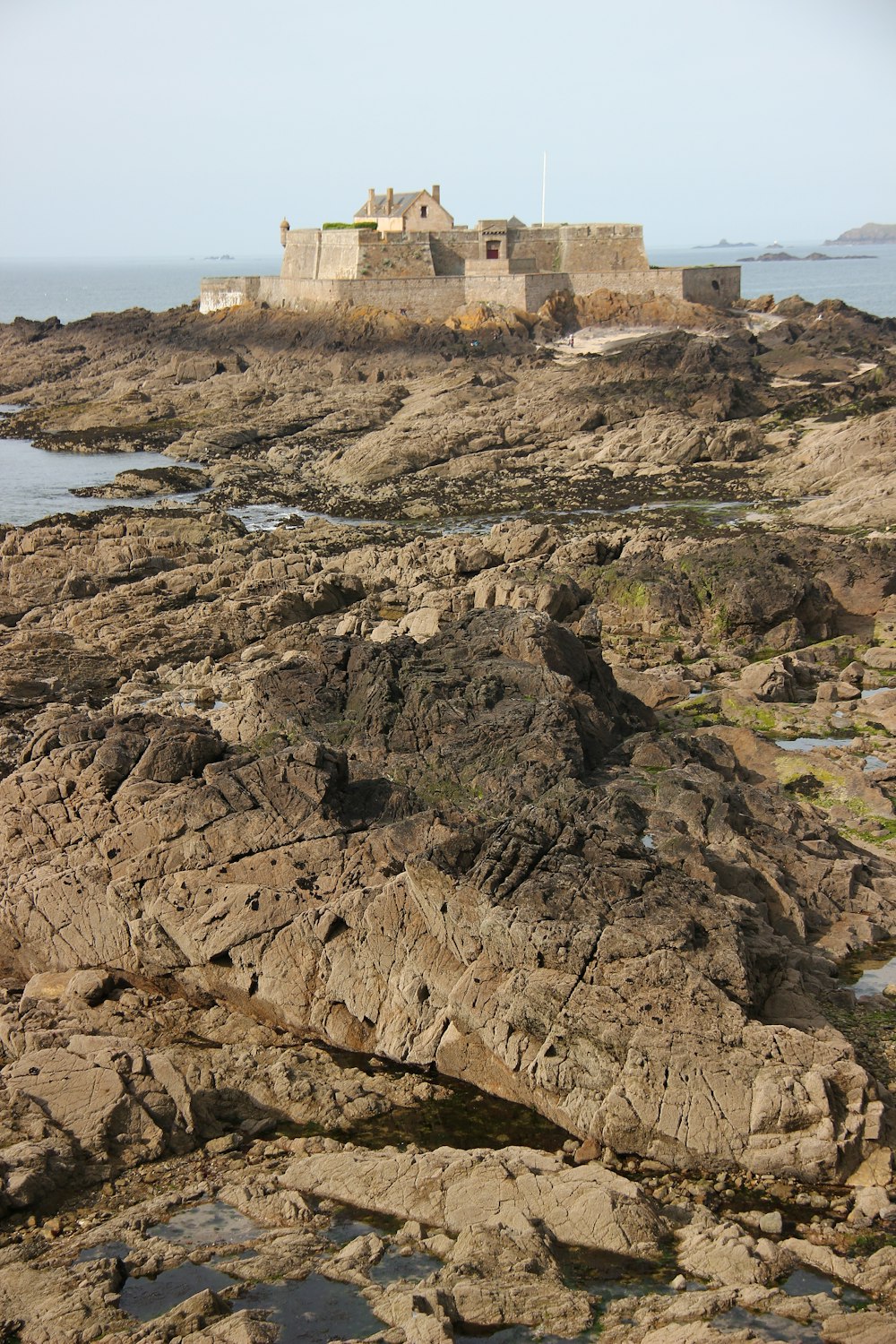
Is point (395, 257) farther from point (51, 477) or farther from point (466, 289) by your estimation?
point (51, 477)

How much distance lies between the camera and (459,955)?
1226 centimetres

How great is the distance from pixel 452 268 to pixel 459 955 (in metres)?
60.7

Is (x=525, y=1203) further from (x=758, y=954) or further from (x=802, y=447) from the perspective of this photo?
(x=802, y=447)

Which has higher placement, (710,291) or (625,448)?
(710,291)

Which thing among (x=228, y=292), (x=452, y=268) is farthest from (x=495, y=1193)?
(x=228, y=292)

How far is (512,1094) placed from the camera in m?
11.6

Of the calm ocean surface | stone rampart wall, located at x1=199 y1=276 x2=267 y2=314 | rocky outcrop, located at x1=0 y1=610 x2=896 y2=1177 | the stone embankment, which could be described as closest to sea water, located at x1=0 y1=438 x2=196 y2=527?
the calm ocean surface

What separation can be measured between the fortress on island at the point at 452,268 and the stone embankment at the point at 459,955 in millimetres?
42668

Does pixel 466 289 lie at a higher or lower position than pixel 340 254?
lower

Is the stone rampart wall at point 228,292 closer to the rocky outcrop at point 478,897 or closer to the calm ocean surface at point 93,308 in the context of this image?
the calm ocean surface at point 93,308

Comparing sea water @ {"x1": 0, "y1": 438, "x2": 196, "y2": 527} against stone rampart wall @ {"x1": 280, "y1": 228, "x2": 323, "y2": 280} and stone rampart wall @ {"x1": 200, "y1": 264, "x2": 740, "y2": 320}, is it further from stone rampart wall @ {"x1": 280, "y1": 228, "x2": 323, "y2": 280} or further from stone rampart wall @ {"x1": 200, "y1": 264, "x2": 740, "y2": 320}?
stone rampart wall @ {"x1": 280, "y1": 228, "x2": 323, "y2": 280}

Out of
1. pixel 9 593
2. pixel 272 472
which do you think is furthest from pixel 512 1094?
pixel 272 472

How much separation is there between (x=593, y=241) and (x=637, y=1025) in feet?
207

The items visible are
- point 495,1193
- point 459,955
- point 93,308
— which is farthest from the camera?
point 93,308
